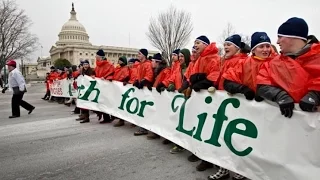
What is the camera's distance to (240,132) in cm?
320

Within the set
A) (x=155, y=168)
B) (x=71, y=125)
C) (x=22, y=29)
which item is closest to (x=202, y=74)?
(x=155, y=168)

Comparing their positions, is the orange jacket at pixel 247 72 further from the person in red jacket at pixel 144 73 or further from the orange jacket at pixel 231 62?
the person in red jacket at pixel 144 73

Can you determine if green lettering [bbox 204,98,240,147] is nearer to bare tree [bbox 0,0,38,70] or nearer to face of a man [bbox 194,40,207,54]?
face of a man [bbox 194,40,207,54]

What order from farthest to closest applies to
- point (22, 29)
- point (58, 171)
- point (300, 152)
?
point (22, 29) → point (58, 171) → point (300, 152)

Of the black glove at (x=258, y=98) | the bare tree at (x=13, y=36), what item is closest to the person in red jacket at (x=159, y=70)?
the black glove at (x=258, y=98)

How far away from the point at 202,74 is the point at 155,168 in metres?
1.50

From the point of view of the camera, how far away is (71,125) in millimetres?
7125

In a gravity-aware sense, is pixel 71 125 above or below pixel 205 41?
below

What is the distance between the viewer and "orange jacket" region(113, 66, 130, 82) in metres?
7.02

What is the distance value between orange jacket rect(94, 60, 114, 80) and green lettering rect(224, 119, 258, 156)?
4429 millimetres

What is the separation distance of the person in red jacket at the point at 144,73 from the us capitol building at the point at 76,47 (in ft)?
326

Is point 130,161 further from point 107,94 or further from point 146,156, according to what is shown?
point 107,94

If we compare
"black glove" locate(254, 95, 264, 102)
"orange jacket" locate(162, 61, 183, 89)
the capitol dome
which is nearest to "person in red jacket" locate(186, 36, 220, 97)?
"black glove" locate(254, 95, 264, 102)

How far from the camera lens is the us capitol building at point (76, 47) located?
4131 inches
